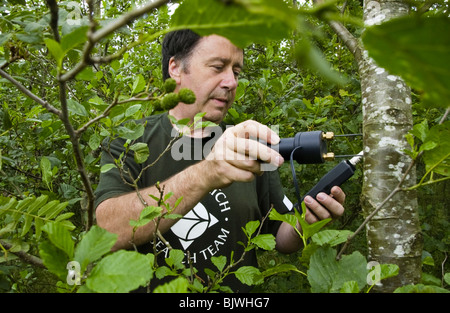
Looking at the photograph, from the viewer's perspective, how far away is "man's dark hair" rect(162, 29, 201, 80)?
82.8 inches

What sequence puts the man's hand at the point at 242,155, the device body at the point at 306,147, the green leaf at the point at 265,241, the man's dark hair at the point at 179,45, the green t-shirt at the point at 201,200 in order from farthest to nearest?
the man's dark hair at the point at 179,45
the green t-shirt at the point at 201,200
the device body at the point at 306,147
the man's hand at the point at 242,155
the green leaf at the point at 265,241

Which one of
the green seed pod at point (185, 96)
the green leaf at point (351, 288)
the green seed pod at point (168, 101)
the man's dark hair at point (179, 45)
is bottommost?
the green leaf at point (351, 288)

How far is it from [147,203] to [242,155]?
0.48 metres

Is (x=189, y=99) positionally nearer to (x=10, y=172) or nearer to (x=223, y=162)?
(x=223, y=162)

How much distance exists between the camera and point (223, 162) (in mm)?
1241

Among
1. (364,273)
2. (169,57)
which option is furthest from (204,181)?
(169,57)

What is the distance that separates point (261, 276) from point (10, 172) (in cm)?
229

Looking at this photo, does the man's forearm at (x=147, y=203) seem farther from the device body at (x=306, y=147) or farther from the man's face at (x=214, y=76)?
the man's face at (x=214, y=76)

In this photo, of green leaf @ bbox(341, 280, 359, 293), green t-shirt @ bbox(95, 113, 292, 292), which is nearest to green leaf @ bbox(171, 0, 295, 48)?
green leaf @ bbox(341, 280, 359, 293)

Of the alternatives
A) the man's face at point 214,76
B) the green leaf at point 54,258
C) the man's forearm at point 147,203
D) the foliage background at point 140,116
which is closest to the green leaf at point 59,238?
the green leaf at point 54,258

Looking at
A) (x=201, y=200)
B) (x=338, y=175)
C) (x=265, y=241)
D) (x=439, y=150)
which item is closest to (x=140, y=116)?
(x=201, y=200)

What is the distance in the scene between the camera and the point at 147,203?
1.41 meters

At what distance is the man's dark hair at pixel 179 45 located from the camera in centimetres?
210

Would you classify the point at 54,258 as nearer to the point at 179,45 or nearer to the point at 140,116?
the point at 140,116
